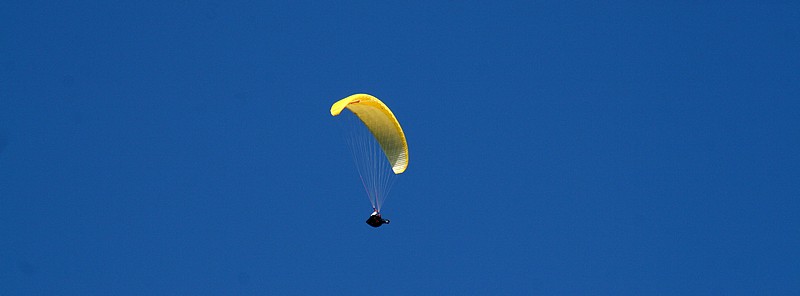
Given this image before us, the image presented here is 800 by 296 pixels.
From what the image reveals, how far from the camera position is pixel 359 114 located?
46688 millimetres

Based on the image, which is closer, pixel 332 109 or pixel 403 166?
pixel 332 109

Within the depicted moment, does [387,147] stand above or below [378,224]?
above

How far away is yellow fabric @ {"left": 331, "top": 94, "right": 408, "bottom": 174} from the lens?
45275mm

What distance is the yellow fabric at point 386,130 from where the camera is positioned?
45275mm

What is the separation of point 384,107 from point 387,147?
2778mm

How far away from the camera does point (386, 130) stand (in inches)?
1826

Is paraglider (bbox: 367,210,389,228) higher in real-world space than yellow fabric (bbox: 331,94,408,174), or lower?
lower

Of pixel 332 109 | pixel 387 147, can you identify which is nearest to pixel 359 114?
pixel 387 147

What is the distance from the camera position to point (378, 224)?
4509 cm

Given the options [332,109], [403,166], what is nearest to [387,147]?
[403,166]

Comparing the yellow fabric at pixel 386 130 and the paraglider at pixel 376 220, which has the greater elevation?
the yellow fabric at pixel 386 130

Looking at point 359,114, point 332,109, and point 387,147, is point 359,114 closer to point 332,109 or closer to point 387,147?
point 387,147

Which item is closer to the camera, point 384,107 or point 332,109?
point 332,109

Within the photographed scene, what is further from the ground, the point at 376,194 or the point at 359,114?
the point at 359,114
